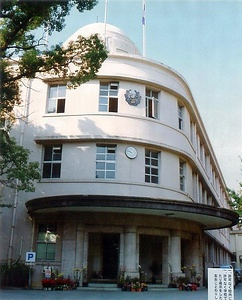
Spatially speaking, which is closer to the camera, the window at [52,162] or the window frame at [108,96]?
the window at [52,162]

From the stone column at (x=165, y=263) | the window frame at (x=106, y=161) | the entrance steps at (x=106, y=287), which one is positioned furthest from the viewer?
the window frame at (x=106, y=161)

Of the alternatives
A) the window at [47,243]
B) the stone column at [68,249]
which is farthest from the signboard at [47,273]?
the window at [47,243]

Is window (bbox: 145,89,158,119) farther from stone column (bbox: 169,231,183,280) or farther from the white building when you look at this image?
stone column (bbox: 169,231,183,280)

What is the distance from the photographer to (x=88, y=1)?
10648 millimetres

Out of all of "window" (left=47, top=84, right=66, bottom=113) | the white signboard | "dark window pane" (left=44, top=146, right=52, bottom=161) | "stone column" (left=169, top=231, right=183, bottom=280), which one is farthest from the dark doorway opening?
the white signboard

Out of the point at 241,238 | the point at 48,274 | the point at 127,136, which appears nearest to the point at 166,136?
the point at 127,136

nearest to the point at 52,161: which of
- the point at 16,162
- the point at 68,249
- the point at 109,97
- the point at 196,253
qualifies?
the point at 109,97

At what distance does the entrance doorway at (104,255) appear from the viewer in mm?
17594

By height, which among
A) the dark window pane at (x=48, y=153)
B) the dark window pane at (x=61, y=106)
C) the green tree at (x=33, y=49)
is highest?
the dark window pane at (x=61, y=106)

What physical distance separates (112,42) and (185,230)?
35.2ft

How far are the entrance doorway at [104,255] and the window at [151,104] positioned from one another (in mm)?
5928

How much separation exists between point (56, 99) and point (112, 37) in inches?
216

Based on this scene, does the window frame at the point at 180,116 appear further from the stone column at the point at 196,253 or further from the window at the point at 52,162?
the window at the point at 52,162

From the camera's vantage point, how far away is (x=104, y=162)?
17.4m
